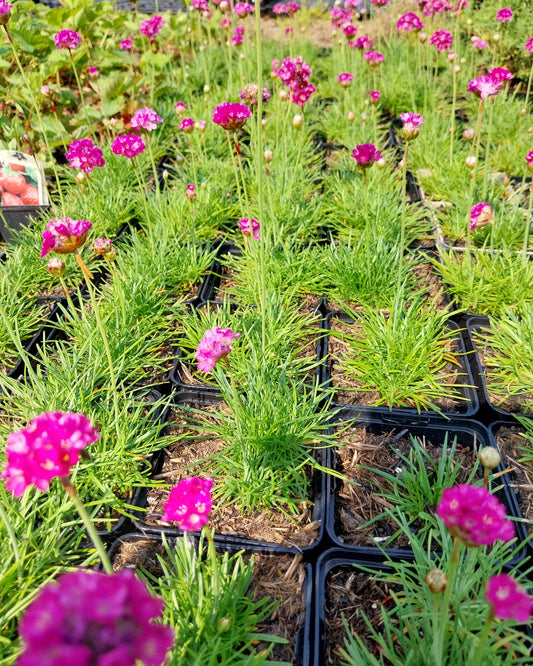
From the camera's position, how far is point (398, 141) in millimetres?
4238

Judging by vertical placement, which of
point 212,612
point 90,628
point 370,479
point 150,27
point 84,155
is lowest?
point 370,479

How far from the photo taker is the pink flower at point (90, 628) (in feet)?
1.80

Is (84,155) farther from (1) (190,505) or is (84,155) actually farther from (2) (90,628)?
(2) (90,628)

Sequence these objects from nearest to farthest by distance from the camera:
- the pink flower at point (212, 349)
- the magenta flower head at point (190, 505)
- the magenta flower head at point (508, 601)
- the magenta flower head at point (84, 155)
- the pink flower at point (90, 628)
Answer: the pink flower at point (90, 628), the magenta flower head at point (508, 601), the magenta flower head at point (190, 505), the pink flower at point (212, 349), the magenta flower head at point (84, 155)

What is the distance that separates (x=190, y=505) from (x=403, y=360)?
1228 millimetres

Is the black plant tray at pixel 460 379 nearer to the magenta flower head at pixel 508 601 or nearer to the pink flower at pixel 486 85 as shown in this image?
the pink flower at pixel 486 85

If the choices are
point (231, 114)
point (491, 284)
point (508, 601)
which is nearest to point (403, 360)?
point (491, 284)

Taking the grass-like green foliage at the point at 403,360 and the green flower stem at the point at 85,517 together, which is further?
the grass-like green foliage at the point at 403,360

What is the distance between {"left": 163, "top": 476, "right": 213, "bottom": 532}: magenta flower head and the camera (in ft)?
3.72

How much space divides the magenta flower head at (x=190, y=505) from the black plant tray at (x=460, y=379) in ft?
2.89

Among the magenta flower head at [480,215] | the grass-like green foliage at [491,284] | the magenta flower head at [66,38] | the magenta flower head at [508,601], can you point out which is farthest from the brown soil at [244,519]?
the magenta flower head at [66,38]

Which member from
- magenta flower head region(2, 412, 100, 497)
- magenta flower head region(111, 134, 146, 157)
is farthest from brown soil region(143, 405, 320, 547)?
magenta flower head region(111, 134, 146, 157)

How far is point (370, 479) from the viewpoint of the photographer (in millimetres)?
1836

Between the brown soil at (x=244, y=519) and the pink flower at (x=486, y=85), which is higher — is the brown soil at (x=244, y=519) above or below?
below
